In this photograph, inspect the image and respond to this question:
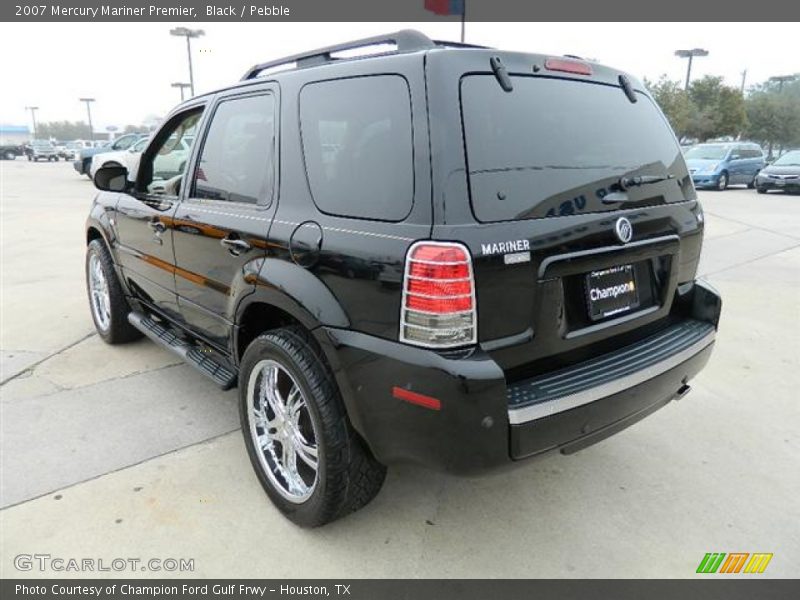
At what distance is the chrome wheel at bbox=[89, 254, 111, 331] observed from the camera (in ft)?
15.8

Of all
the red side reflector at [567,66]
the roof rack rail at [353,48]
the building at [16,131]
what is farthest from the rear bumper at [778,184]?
the building at [16,131]

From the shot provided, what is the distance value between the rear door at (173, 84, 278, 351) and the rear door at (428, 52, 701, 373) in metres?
0.98

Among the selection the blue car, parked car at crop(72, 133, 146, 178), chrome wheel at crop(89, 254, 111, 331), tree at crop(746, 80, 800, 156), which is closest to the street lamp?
tree at crop(746, 80, 800, 156)

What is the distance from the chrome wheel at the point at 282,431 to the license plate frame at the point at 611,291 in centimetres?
121

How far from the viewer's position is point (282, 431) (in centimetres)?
269

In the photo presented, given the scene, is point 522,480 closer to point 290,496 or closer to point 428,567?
point 428,567

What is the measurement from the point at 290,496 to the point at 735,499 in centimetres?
206

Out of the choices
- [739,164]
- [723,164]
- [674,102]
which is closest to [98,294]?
[723,164]

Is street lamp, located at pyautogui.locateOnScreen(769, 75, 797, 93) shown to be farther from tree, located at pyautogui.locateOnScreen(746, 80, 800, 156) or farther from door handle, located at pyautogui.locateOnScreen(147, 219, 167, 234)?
door handle, located at pyautogui.locateOnScreen(147, 219, 167, 234)

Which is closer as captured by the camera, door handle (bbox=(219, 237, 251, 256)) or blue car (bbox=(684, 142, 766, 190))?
door handle (bbox=(219, 237, 251, 256))

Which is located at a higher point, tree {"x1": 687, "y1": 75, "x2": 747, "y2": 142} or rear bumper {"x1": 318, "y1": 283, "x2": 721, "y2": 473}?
tree {"x1": 687, "y1": 75, "x2": 747, "y2": 142}

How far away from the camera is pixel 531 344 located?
211 cm

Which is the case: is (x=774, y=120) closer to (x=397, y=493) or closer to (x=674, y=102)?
(x=674, y=102)

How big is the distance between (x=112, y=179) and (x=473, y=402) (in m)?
3.34
